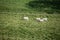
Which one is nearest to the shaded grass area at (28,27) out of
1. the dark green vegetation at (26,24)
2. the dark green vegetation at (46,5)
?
the dark green vegetation at (26,24)

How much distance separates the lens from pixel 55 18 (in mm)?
6098

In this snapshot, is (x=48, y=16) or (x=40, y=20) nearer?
(x=40, y=20)

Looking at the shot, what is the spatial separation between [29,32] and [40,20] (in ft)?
3.37

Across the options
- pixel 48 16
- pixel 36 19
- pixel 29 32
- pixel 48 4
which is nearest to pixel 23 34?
pixel 29 32

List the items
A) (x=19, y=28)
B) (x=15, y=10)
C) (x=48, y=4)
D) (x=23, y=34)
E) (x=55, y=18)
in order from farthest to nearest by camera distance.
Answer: (x=48, y=4) < (x=15, y=10) < (x=55, y=18) < (x=19, y=28) < (x=23, y=34)

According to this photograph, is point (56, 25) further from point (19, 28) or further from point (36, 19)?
point (19, 28)

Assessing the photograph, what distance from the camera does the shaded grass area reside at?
467 centimetres

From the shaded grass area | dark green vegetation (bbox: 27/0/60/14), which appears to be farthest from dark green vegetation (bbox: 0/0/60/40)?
dark green vegetation (bbox: 27/0/60/14)

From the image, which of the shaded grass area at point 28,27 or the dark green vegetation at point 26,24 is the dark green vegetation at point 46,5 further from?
the shaded grass area at point 28,27

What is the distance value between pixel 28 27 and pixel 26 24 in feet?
0.87

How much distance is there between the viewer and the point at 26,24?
548cm

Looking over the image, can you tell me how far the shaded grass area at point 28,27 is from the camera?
4.67m

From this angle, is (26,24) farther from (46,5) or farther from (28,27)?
(46,5)

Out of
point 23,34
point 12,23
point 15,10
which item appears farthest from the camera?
point 15,10
